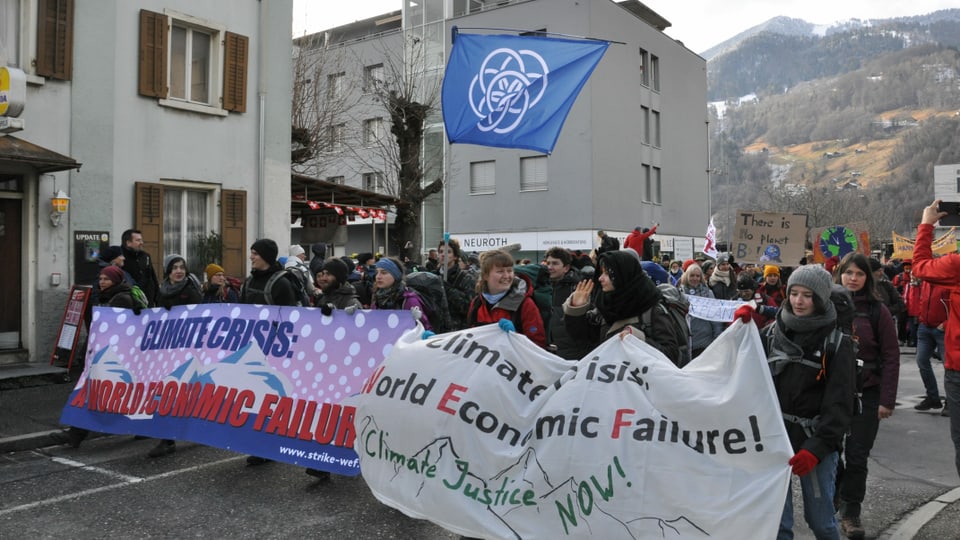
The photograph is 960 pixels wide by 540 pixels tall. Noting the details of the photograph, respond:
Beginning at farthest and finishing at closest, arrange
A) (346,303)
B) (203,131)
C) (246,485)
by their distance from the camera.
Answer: (203,131), (346,303), (246,485)

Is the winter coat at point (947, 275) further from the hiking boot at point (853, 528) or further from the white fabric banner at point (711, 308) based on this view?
the white fabric banner at point (711, 308)

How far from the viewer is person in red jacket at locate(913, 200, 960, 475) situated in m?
5.25

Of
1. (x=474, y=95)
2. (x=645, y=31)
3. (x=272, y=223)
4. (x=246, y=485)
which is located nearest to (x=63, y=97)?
(x=272, y=223)

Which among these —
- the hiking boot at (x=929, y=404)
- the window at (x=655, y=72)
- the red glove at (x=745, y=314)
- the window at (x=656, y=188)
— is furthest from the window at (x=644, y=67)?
the red glove at (x=745, y=314)

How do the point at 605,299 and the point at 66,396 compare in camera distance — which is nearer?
the point at 605,299

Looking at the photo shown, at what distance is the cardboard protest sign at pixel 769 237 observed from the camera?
14.3 m

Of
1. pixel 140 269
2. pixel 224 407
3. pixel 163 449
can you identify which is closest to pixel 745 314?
pixel 224 407

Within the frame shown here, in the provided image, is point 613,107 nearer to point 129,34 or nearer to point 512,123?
point 129,34

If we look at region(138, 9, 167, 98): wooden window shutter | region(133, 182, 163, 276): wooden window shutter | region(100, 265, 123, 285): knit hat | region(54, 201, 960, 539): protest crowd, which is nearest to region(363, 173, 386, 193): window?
region(138, 9, 167, 98): wooden window shutter

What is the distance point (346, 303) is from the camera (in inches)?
270

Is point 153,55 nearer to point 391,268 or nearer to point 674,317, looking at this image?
point 391,268

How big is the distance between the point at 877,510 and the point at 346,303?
4.58 m

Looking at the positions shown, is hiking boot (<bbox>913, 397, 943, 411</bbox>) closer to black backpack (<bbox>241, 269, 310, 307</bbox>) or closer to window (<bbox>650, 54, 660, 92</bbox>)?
black backpack (<bbox>241, 269, 310, 307</bbox>)

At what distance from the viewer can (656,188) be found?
40281mm
